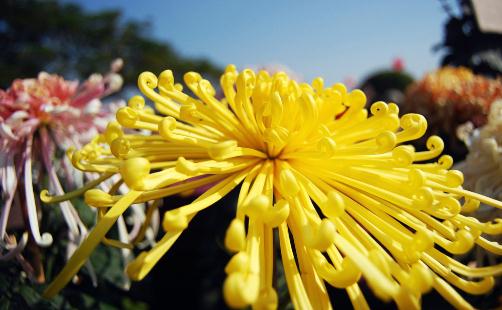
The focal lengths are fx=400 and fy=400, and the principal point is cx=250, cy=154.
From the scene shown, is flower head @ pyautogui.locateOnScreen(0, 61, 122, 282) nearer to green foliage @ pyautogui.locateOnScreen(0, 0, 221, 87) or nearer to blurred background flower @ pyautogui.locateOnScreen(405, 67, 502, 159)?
blurred background flower @ pyautogui.locateOnScreen(405, 67, 502, 159)

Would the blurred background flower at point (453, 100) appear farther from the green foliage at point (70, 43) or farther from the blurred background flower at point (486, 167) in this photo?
the green foliage at point (70, 43)

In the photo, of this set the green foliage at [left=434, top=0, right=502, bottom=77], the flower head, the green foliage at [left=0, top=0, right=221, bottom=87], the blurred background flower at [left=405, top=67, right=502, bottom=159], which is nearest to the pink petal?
the flower head

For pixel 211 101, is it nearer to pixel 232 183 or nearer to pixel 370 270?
pixel 232 183

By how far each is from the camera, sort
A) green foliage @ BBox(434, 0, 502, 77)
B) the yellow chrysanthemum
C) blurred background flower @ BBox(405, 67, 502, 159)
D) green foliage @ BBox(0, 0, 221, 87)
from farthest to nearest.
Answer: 1. green foliage @ BBox(0, 0, 221, 87)
2. green foliage @ BBox(434, 0, 502, 77)
3. blurred background flower @ BBox(405, 67, 502, 159)
4. the yellow chrysanthemum

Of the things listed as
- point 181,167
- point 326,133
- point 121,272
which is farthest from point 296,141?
point 121,272

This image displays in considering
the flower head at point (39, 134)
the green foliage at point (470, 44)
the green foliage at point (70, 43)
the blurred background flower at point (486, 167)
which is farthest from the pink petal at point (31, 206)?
the green foliage at point (70, 43)

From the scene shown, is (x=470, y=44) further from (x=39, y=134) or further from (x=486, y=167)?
(x=39, y=134)

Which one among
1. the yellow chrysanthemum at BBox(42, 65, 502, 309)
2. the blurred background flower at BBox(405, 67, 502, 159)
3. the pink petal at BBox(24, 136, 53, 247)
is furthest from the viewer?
the blurred background flower at BBox(405, 67, 502, 159)
